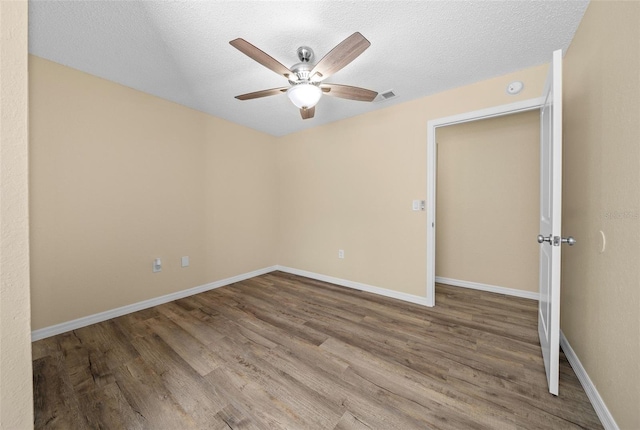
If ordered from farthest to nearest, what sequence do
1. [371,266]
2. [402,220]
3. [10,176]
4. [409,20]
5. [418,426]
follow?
[371,266] → [402,220] → [409,20] → [418,426] → [10,176]

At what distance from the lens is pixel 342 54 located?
1.41m

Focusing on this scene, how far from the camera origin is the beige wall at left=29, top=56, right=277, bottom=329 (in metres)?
1.93

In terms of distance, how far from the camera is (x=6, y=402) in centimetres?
62

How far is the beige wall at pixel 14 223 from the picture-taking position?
614mm

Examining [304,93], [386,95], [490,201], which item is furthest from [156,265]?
[490,201]

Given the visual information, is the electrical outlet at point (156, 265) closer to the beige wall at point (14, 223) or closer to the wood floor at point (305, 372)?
the wood floor at point (305, 372)

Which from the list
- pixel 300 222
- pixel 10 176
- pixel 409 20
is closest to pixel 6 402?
pixel 10 176

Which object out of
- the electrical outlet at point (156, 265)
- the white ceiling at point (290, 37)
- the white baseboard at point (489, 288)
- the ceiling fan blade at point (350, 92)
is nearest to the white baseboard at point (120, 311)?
the electrical outlet at point (156, 265)

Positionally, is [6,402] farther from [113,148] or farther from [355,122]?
[355,122]

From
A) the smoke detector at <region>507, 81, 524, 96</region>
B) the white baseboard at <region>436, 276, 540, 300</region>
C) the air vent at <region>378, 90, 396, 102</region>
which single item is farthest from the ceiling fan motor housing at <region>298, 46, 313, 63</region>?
the white baseboard at <region>436, 276, 540, 300</region>

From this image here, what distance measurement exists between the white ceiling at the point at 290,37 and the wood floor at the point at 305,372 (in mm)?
2291

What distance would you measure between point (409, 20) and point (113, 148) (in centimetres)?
279

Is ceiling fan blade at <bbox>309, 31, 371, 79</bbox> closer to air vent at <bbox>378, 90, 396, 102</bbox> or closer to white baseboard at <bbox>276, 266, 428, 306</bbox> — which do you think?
air vent at <bbox>378, 90, 396, 102</bbox>

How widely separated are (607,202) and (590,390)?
41.1 inches
